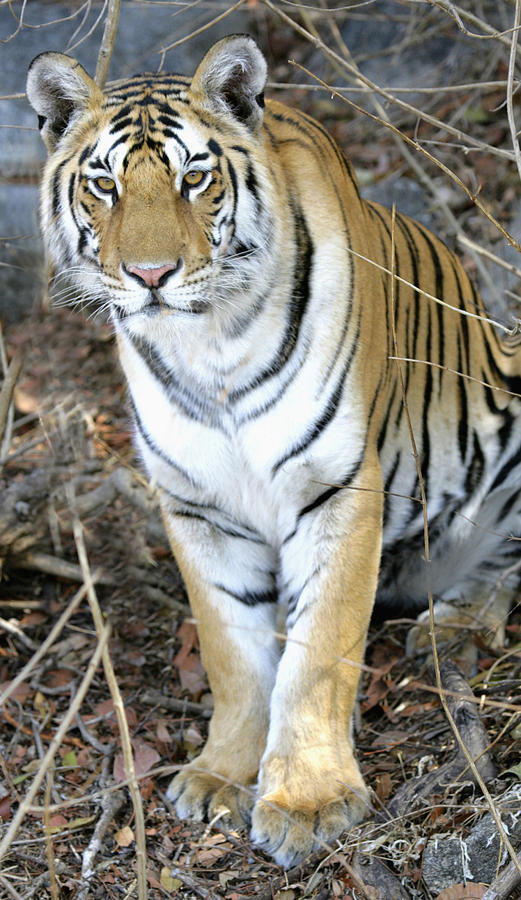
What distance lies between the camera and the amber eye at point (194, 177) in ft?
7.69

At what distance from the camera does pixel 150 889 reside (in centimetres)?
239

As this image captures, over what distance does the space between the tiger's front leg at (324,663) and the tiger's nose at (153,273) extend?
2.26 feet

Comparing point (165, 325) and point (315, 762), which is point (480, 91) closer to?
point (165, 325)

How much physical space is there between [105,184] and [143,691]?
1636 mm

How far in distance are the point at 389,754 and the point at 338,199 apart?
148 centimetres

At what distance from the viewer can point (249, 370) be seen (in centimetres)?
252

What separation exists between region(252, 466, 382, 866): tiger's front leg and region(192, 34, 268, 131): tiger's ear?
0.93 meters

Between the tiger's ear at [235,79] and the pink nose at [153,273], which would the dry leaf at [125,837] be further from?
the tiger's ear at [235,79]

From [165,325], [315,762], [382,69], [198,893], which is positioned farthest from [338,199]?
[382,69]

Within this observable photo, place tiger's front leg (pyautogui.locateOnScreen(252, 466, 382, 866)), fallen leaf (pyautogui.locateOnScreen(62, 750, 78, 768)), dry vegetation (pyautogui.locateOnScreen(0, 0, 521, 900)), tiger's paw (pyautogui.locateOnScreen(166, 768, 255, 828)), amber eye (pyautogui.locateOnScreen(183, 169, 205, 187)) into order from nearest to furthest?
dry vegetation (pyautogui.locateOnScreen(0, 0, 521, 900))
amber eye (pyautogui.locateOnScreen(183, 169, 205, 187))
tiger's front leg (pyautogui.locateOnScreen(252, 466, 382, 866))
tiger's paw (pyautogui.locateOnScreen(166, 768, 255, 828))
fallen leaf (pyautogui.locateOnScreen(62, 750, 78, 768))

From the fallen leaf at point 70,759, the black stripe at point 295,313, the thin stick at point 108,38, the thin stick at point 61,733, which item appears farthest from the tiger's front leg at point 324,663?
the thin stick at point 108,38

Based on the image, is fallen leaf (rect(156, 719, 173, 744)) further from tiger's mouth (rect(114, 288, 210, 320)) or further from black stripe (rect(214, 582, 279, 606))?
tiger's mouth (rect(114, 288, 210, 320))

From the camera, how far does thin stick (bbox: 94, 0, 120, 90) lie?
2.72 m

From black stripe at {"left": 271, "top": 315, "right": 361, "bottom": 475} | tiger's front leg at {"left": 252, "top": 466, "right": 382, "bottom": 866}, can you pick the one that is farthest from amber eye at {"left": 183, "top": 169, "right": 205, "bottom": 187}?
tiger's front leg at {"left": 252, "top": 466, "right": 382, "bottom": 866}
